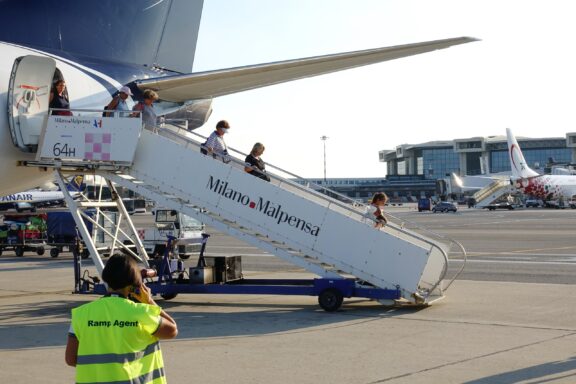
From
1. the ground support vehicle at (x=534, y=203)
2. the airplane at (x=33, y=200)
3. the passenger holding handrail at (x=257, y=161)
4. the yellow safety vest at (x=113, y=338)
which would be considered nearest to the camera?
the yellow safety vest at (x=113, y=338)

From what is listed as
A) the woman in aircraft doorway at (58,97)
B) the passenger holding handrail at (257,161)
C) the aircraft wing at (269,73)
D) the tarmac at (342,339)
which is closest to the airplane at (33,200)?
the aircraft wing at (269,73)

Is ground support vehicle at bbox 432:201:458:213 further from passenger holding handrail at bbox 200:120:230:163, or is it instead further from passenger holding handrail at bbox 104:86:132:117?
passenger holding handrail at bbox 104:86:132:117

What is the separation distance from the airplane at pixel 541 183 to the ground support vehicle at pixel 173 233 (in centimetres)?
7638

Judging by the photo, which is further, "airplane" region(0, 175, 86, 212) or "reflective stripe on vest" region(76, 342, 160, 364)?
"airplane" region(0, 175, 86, 212)

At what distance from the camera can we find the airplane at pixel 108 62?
52.4 ft

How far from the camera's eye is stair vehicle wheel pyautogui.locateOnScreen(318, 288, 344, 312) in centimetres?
1529

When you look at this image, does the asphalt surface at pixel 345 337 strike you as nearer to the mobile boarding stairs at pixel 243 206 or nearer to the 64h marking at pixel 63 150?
the mobile boarding stairs at pixel 243 206

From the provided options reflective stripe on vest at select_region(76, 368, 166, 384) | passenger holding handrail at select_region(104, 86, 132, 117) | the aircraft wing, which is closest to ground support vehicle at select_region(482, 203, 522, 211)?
the aircraft wing

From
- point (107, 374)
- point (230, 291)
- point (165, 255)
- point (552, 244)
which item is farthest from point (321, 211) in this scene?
point (552, 244)

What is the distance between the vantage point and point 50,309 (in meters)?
16.6

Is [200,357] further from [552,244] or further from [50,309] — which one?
[552,244]

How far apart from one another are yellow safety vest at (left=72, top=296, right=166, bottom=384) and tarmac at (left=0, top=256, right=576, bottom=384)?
4.70m

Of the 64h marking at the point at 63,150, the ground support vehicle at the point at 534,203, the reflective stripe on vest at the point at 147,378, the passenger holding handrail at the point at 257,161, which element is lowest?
the ground support vehicle at the point at 534,203

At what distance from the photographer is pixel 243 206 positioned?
16.1 meters
